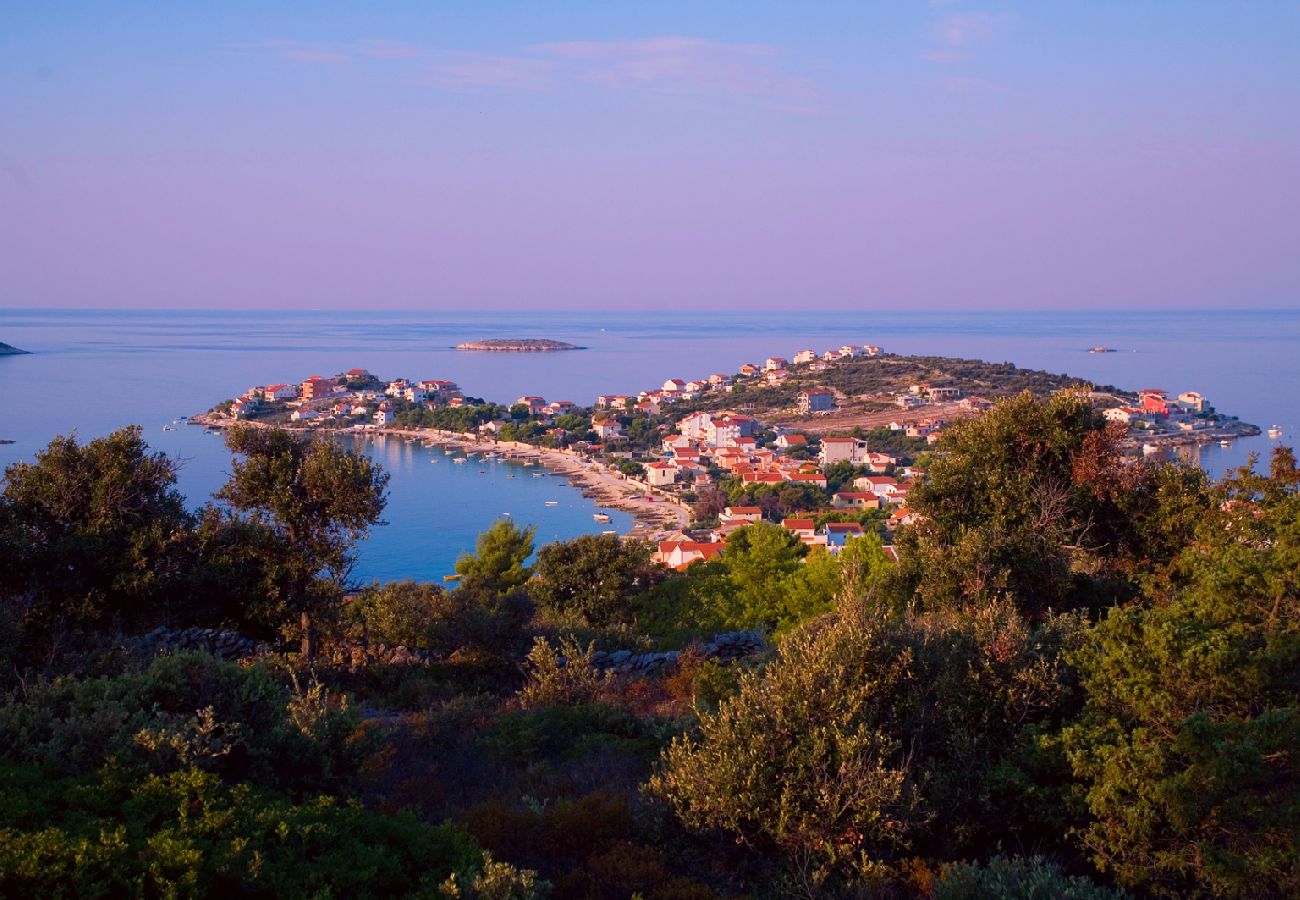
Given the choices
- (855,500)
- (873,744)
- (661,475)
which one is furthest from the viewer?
(661,475)

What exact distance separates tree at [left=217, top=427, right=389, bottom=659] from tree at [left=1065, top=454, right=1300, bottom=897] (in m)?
6.44

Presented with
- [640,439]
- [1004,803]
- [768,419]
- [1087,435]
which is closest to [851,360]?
[768,419]

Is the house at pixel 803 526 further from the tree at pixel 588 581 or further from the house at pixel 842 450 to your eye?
the tree at pixel 588 581

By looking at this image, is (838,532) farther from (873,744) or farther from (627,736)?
(873,744)

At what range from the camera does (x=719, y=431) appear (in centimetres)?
6488

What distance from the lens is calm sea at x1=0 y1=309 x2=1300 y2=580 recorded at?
42.8 meters

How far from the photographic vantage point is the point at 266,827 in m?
3.65

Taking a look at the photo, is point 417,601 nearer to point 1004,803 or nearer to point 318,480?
point 318,480

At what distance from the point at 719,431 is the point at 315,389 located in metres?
32.3

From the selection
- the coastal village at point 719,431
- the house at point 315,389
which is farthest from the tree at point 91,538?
the house at point 315,389

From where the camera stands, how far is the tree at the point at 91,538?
7.93 meters

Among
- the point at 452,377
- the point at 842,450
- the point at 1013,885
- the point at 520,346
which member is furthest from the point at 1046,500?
the point at 520,346

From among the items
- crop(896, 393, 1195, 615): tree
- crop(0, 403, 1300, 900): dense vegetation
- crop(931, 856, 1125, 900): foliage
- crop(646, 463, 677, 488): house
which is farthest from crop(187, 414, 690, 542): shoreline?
crop(931, 856, 1125, 900): foliage

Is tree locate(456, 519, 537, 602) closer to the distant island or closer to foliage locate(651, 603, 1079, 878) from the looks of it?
foliage locate(651, 603, 1079, 878)
